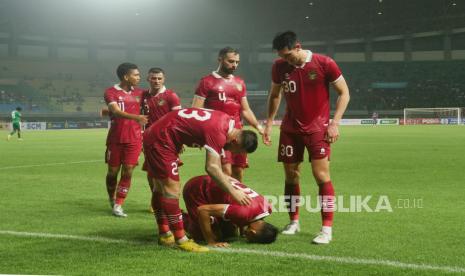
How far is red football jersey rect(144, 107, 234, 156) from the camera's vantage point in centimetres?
507

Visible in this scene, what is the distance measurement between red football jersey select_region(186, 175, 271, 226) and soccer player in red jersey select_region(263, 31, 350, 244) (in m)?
A: 0.64

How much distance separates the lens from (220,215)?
5645 mm

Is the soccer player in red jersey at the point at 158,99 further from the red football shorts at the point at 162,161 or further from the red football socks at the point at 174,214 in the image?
the red football socks at the point at 174,214

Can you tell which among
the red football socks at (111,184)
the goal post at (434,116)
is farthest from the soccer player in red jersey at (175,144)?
the goal post at (434,116)

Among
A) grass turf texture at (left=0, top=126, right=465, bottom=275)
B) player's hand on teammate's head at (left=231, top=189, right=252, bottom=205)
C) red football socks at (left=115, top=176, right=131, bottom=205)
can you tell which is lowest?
grass turf texture at (left=0, top=126, right=465, bottom=275)

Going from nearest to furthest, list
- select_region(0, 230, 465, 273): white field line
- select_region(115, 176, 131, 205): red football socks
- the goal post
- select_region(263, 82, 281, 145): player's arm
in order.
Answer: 1. select_region(0, 230, 465, 273): white field line
2. select_region(263, 82, 281, 145): player's arm
3. select_region(115, 176, 131, 205): red football socks
4. the goal post

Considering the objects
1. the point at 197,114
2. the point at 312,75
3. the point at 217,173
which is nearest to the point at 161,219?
the point at 217,173

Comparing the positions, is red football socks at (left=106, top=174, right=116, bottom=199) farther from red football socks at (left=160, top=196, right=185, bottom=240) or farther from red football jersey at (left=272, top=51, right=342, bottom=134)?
red football jersey at (left=272, top=51, right=342, bottom=134)

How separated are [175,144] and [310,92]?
1.71 m

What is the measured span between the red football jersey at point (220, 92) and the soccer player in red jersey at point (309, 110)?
1494mm

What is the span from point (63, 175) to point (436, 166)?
9.26 meters

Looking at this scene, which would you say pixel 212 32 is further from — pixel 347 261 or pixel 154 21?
pixel 347 261

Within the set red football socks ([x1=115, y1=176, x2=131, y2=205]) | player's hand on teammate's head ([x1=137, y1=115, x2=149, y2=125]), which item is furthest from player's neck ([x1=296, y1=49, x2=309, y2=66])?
red football socks ([x1=115, y1=176, x2=131, y2=205])

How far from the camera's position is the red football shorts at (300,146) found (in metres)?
6.04
